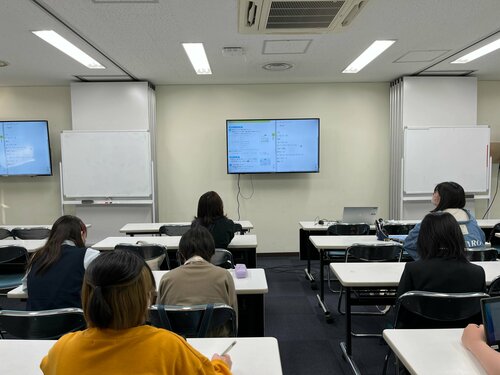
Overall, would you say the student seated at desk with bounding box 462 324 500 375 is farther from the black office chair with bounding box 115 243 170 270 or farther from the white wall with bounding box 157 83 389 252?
the white wall with bounding box 157 83 389 252

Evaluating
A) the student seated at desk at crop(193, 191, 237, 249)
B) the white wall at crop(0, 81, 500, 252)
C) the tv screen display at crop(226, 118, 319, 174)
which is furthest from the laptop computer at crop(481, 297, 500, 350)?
the white wall at crop(0, 81, 500, 252)

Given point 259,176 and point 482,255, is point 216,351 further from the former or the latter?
point 259,176

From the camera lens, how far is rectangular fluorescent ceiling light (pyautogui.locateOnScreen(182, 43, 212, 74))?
12.7 feet

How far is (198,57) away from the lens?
4293mm

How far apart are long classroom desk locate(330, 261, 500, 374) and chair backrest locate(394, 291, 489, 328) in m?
0.36

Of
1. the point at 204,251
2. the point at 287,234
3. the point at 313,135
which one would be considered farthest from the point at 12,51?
the point at 287,234

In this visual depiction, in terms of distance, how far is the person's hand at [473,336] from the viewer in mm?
1237

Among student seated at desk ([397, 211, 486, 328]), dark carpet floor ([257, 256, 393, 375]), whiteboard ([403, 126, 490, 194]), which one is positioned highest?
→ whiteboard ([403, 126, 490, 194])

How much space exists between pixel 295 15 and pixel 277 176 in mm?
3256

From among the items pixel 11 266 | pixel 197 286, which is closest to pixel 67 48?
pixel 11 266

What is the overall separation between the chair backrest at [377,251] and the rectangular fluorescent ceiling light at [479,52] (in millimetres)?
2796

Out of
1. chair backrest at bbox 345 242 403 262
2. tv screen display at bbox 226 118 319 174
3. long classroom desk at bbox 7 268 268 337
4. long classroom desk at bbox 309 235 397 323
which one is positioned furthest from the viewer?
tv screen display at bbox 226 118 319 174

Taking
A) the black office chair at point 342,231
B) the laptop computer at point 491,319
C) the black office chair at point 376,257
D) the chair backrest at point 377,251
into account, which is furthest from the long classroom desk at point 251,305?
the black office chair at point 342,231

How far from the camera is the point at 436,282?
1.77m
